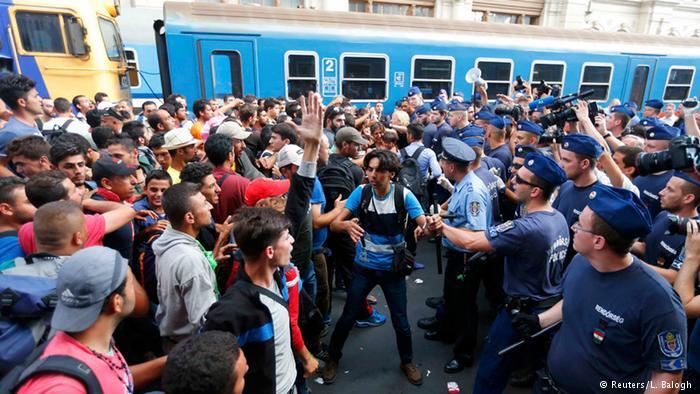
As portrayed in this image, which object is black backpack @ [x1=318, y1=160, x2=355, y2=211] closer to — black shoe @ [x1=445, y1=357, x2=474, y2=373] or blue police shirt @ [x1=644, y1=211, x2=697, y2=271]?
black shoe @ [x1=445, y1=357, x2=474, y2=373]

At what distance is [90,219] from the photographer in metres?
2.24

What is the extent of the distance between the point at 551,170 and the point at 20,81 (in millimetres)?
5138

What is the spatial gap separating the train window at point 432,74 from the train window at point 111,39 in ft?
22.4

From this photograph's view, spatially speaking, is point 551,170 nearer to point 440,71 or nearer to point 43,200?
point 43,200

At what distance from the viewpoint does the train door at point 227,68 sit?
8.03 meters

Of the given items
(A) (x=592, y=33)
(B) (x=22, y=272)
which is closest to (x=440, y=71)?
(A) (x=592, y=33)

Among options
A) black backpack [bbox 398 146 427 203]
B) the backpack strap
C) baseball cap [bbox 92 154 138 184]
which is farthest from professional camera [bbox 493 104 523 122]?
the backpack strap

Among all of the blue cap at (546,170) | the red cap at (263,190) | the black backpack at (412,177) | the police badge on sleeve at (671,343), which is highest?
the blue cap at (546,170)

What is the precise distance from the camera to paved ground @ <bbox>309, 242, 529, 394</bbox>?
3.24 meters

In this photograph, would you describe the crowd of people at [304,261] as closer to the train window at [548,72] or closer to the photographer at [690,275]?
the photographer at [690,275]

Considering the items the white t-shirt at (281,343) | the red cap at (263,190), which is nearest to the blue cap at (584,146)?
the red cap at (263,190)

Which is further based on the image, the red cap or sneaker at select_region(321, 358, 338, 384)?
sneaker at select_region(321, 358, 338, 384)

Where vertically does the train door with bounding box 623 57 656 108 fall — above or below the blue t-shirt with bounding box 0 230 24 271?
below

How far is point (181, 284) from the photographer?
6.40 ft
